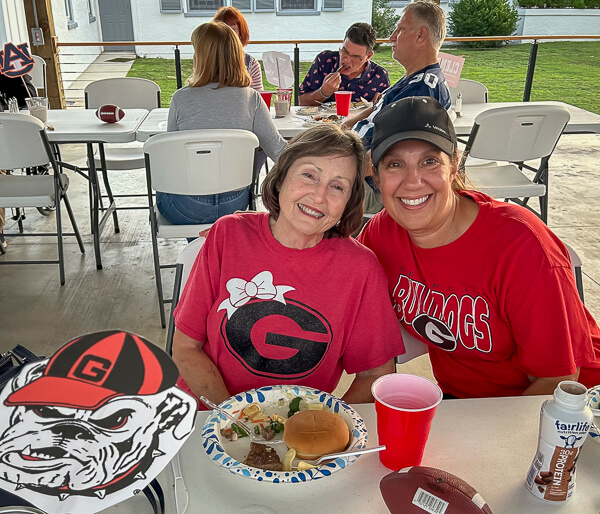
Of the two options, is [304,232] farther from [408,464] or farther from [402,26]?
[402,26]

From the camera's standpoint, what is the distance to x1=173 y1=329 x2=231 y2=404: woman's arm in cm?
141

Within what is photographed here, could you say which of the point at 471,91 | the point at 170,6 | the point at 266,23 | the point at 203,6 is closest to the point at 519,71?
the point at 266,23

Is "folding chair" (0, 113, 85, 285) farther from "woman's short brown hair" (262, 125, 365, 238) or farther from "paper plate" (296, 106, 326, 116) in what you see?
"woman's short brown hair" (262, 125, 365, 238)

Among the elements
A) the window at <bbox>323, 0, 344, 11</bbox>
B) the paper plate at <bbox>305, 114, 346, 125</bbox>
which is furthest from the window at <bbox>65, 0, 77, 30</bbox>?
the paper plate at <bbox>305, 114, 346, 125</bbox>

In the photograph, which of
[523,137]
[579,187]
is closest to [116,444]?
[523,137]

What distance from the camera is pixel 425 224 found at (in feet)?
4.42

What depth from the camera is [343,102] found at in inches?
144

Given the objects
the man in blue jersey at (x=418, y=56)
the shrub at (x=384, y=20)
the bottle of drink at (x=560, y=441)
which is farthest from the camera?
the shrub at (x=384, y=20)

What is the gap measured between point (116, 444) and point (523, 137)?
318cm

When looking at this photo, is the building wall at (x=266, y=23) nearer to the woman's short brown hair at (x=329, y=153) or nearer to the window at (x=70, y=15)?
the window at (x=70, y=15)

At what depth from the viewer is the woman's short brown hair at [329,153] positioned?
1434mm

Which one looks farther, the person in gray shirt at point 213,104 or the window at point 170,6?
the window at point 170,6

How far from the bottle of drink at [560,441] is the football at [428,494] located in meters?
0.16

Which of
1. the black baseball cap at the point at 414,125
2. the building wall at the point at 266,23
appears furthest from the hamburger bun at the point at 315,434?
the building wall at the point at 266,23
